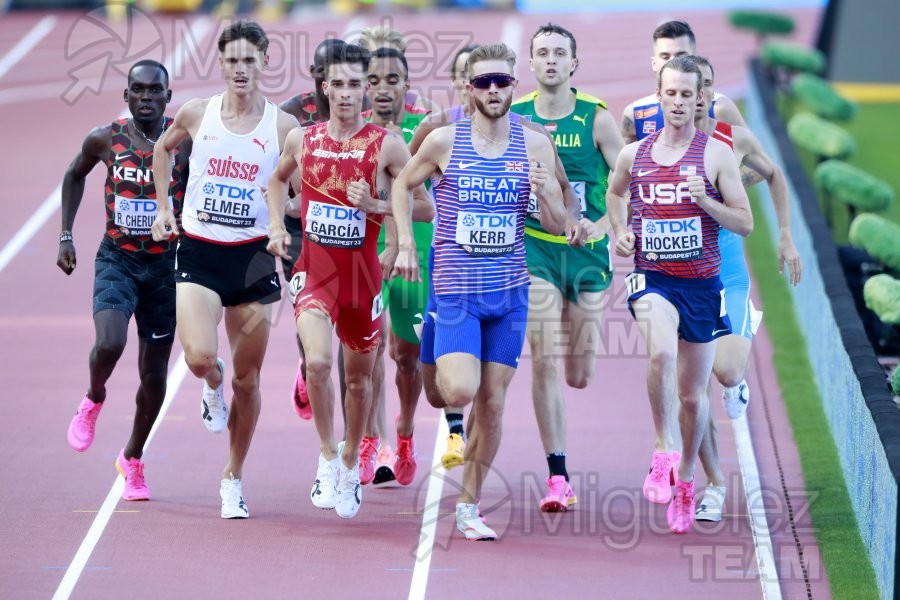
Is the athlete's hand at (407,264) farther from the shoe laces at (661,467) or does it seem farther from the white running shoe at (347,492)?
the shoe laces at (661,467)

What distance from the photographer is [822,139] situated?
17.5 m

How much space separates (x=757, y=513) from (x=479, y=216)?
94.7 inches

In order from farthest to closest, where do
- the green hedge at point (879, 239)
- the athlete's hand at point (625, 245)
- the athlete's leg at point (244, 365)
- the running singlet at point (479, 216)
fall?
the green hedge at point (879, 239)
the athlete's leg at point (244, 365)
the athlete's hand at point (625, 245)
the running singlet at point (479, 216)

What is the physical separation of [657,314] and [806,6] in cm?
2542

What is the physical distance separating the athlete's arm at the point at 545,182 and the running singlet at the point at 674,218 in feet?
1.44

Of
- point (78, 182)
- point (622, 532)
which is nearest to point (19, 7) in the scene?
point (78, 182)

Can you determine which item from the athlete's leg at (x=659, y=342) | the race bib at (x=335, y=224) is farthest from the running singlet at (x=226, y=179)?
the athlete's leg at (x=659, y=342)

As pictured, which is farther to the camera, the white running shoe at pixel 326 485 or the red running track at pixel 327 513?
the white running shoe at pixel 326 485

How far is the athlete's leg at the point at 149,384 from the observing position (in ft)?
29.2

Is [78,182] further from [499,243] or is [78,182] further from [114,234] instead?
[499,243]

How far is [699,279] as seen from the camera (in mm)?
8422

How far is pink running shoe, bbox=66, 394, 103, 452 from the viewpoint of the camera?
905 cm

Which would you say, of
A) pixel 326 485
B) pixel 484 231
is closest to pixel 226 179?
pixel 484 231

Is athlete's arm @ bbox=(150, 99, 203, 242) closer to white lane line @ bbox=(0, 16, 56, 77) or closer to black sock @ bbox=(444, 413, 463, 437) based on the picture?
black sock @ bbox=(444, 413, 463, 437)
